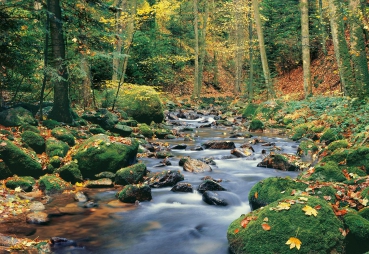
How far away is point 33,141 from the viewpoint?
959 cm

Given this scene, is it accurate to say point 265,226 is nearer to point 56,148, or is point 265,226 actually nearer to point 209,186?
point 209,186

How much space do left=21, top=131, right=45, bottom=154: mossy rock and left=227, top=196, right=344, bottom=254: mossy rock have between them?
649 cm

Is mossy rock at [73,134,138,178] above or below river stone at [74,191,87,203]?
above

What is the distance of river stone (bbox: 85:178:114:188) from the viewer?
866cm

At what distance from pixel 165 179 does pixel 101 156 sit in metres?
1.79

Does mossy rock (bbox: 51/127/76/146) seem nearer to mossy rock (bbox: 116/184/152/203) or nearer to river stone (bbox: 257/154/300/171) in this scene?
mossy rock (bbox: 116/184/152/203)

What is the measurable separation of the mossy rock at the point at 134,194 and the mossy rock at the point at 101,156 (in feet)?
4.99

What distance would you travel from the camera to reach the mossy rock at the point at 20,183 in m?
7.77

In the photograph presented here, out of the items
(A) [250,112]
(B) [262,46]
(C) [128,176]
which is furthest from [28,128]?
(A) [250,112]

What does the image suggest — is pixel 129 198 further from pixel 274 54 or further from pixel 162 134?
pixel 274 54

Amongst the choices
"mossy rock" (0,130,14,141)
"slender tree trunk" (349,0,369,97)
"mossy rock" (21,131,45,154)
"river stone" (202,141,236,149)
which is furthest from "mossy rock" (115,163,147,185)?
"slender tree trunk" (349,0,369,97)

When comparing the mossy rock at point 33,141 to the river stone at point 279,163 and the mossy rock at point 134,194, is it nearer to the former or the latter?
the mossy rock at point 134,194

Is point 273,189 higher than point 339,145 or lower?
lower

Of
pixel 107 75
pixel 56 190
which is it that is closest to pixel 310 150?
pixel 56 190
